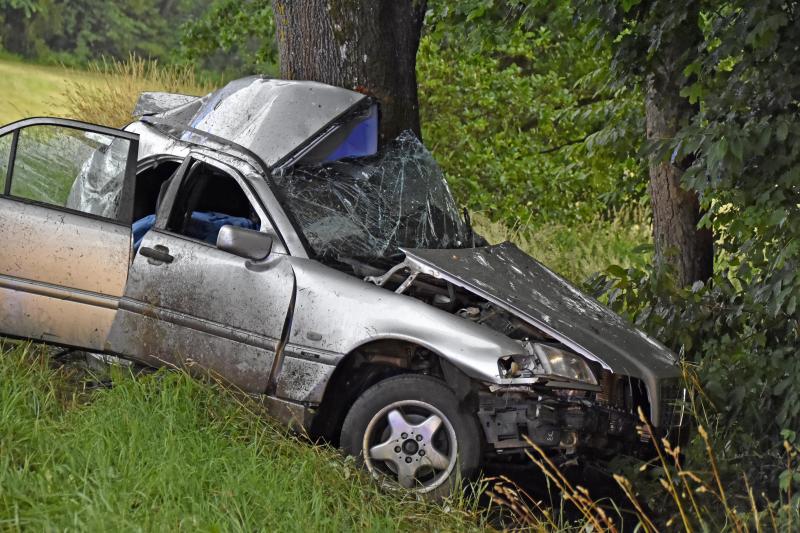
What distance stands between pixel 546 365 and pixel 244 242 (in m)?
1.63

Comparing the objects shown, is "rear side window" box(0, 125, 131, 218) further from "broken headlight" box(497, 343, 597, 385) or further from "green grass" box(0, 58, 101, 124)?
"green grass" box(0, 58, 101, 124)

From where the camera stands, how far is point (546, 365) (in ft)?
18.9

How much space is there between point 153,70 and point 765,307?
10.2 meters

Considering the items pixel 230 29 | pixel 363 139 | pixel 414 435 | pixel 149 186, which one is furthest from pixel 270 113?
pixel 230 29

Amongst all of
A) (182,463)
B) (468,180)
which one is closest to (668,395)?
(182,463)

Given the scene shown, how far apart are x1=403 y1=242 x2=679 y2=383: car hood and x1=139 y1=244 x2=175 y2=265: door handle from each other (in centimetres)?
130

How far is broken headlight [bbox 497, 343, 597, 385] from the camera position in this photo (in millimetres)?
5727

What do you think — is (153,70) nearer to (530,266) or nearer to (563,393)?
(530,266)

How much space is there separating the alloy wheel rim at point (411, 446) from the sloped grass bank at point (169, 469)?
0.13 metres

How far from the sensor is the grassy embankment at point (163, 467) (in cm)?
506

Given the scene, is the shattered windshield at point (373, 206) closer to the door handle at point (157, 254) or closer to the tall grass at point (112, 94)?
the door handle at point (157, 254)

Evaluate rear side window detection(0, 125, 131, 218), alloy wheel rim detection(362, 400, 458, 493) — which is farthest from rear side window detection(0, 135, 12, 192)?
alloy wheel rim detection(362, 400, 458, 493)

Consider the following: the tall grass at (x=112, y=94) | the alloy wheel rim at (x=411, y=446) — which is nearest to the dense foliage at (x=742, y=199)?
the alloy wheel rim at (x=411, y=446)

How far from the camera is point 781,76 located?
657 cm
